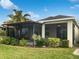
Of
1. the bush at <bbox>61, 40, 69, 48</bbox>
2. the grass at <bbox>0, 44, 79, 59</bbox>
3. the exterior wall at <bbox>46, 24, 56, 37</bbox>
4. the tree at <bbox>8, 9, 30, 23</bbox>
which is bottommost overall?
the grass at <bbox>0, 44, 79, 59</bbox>

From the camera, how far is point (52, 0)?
3269 centimetres

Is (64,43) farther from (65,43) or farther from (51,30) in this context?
(51,30)

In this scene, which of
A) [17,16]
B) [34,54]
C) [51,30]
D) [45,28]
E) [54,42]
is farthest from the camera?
[17,16]

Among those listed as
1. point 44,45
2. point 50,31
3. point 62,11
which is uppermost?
point 62,11

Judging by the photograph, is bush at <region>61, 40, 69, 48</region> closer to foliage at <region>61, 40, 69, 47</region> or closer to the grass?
foliage at <region>61, 40, 69, 47</region>

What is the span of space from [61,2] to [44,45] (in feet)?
51.2

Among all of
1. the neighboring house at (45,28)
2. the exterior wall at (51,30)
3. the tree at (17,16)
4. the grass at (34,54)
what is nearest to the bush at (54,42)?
the neighboring house at (45,28)

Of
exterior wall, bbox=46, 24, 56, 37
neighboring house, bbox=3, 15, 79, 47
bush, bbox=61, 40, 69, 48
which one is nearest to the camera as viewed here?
bush, bbox=61, 40, 69, 48

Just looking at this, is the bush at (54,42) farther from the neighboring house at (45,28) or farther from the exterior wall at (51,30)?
the exterior wall at (51,30)

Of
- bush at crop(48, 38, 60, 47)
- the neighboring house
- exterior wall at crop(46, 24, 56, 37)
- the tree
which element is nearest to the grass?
bush at crop(48, 38, 60, 47)

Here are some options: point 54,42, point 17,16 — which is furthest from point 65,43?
point 17,16

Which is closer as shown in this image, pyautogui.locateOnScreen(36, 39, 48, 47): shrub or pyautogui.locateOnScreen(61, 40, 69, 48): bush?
pyautogui.locateOnScreen(61, 40, 69, 48): bush

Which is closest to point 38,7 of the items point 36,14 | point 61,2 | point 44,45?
point 36,14

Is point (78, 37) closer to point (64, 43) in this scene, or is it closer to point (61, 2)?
point (61, 2)
